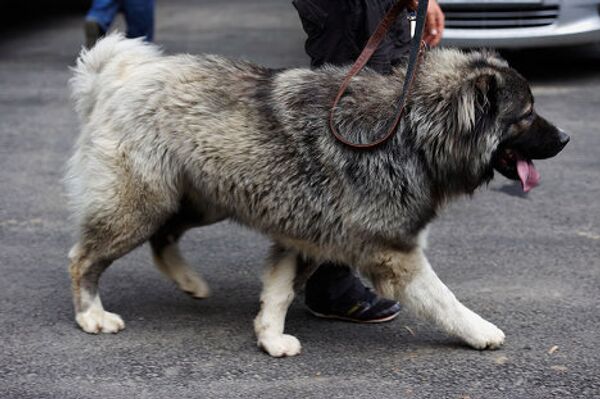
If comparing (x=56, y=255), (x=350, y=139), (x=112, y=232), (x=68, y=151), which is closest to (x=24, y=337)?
(x=112, y=232)

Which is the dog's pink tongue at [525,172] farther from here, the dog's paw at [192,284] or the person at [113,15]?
the person at [113,15]

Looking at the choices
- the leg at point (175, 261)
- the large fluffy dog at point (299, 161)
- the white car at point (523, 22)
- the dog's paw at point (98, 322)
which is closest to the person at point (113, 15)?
the white car at point (523, 22)

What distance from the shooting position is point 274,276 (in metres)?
4.56

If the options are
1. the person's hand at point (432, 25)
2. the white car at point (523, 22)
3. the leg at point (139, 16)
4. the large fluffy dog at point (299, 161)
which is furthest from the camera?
the leg at point (139, 16)

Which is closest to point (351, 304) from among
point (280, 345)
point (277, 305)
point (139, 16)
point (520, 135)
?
point (277, 305)

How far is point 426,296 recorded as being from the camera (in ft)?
13.9

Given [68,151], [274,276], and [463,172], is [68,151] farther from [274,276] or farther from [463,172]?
[463,172]

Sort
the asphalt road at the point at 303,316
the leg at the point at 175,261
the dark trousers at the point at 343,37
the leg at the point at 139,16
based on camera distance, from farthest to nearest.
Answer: the leg at the point at 139,16
the leg at the point at 175,261
the dark trousers at the point at 343,37
the asphalt road at the point at 303,316

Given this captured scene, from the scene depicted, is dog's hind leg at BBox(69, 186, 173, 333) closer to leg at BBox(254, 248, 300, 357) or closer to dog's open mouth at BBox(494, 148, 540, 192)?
leg at BBox(254, 248, 300, 357)

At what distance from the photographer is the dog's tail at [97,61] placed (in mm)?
4613

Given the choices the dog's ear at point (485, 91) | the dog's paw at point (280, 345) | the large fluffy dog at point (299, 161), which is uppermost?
the dog's ear at point (485, 91)

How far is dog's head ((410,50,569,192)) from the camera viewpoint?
4109mm

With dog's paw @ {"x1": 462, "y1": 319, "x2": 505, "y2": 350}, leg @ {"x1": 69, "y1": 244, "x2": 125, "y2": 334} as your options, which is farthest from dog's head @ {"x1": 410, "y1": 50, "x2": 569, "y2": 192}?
leg @ {"x1": 69, "y1": 244, "x2": 125, "y2": 334}

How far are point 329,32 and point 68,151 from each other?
11.3 feet
